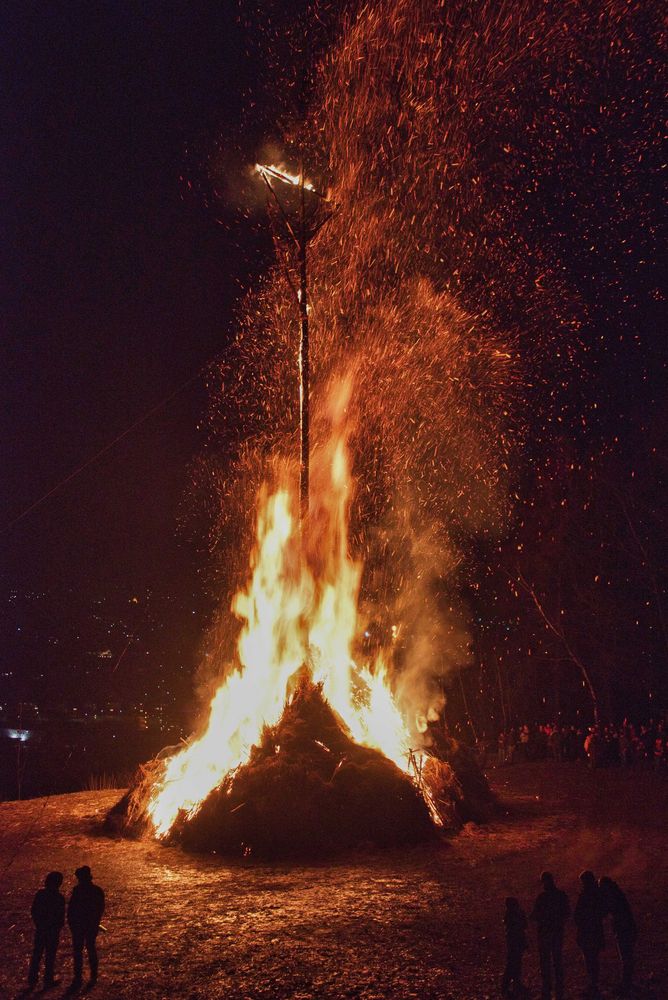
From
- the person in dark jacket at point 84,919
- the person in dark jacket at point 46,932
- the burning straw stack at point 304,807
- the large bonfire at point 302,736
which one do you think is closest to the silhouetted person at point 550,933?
Answer: the person in dark jacket at point 84,919

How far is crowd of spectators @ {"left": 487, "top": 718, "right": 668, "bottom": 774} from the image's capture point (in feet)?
76.4

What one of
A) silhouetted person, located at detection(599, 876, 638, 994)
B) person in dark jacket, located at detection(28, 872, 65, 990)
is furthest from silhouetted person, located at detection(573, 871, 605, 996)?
person in dark jacket, located at detection(28, 872, 65, 990)

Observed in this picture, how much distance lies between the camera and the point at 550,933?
6547 millimetres

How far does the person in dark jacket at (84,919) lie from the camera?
7.02 m

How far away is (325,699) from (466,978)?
8.61 m

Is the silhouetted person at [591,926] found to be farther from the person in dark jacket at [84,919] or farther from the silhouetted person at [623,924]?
the person in dark jacket at [84,919]

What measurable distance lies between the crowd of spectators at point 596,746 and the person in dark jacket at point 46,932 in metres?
18.8

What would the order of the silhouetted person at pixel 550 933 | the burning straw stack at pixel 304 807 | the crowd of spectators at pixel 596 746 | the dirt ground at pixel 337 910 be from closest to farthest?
1. the silhouetted person at pixel 550 933
2. the dirt ground at pixel 337 910
3. the burning straw stack at pixel 304 807
4. the crowd of spectators at pixel 596 746

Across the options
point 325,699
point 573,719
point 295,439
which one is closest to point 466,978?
point 325,699

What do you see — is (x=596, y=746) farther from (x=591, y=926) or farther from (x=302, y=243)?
(x=591, y=926)

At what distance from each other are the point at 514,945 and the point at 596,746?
18327mm

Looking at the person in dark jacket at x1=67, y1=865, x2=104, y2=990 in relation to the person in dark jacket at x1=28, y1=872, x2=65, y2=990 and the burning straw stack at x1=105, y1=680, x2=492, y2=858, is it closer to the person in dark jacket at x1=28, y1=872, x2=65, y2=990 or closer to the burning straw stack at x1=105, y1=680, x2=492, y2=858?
the person in dark jacket at x1=28, y1=872, x2=65, y2=990

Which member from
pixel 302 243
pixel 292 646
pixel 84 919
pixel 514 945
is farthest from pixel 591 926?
pixel 302 243

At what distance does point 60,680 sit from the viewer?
147 ft
